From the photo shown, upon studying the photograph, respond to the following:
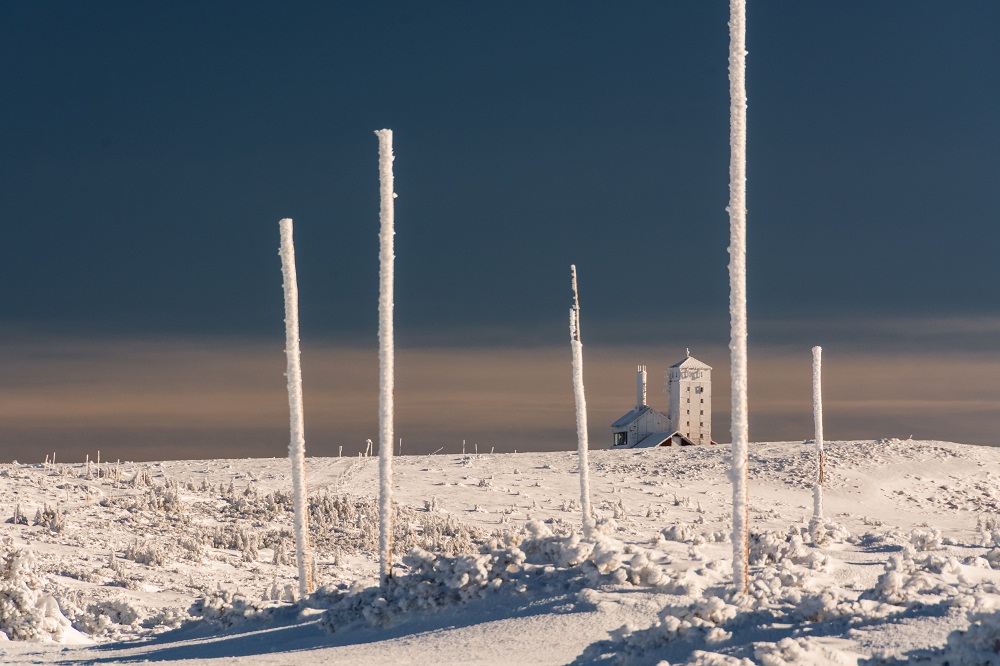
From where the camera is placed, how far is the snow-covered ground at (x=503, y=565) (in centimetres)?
1130

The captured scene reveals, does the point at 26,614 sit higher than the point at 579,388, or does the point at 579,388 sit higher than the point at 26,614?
the point at 579,388

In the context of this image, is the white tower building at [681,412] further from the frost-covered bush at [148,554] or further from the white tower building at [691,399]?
the frost-covered bush at [148,554]

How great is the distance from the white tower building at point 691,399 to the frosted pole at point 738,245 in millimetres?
41944

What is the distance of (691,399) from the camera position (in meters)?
55.1

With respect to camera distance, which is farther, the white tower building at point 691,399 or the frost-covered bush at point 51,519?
the white tower building at point 691,399

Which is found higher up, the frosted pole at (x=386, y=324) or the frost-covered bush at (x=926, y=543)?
the frosted pole at (x=386, y=324)

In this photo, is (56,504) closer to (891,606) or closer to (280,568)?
(280,568)

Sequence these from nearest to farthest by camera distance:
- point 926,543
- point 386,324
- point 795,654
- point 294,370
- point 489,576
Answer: point 795,654 < point 489,576 < point 386,324 < point 294,370 < point 926,543

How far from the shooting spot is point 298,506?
18703 mm

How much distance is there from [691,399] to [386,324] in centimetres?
4044

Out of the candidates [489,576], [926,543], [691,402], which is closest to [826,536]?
[926,543]

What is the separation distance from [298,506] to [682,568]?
23.1ft

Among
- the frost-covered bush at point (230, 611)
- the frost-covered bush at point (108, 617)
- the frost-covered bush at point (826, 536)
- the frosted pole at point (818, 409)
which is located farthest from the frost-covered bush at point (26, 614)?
the frosted pole at point (818, 409)

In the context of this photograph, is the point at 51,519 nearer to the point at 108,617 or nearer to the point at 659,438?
the point at 108,617
